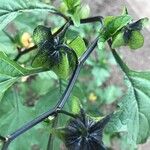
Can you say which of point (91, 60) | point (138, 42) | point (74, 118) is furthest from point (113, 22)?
point (91, 60)

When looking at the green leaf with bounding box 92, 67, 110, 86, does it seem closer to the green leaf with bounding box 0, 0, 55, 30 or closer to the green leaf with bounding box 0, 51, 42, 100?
the green leaf with bounding box 0, 0, 55, 30

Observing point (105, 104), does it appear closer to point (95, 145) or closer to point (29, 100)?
point (29, 100)

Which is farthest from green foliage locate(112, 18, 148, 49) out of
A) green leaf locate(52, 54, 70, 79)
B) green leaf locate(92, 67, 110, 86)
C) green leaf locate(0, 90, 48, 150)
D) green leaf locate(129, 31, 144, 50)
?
green leaf locate(92, 67, 110, 86)

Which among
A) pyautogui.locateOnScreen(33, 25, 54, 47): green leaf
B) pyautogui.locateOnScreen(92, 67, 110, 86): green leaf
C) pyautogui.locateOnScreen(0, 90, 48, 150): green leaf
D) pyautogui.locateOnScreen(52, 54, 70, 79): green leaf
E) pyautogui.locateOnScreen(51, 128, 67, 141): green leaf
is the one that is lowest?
pyautogui.locateOnScreen(92, 67, 110, 86): green leaf

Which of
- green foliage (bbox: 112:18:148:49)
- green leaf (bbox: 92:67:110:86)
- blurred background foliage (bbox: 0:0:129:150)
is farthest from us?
green leaf (bbox: 92:67:110:86)

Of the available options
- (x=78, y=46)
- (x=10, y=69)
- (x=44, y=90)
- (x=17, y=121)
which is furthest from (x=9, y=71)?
(x=44, y=90)

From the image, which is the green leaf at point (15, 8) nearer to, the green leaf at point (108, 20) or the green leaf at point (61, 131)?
the green leaf at point (108, 20)

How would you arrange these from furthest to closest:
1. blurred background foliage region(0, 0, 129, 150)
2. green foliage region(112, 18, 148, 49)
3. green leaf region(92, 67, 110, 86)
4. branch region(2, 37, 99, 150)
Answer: green leaf region(92, 67, 110, 86)
blurred background foliage region(0, 0, 129, 150)
green foliage region(112, 18, 148, 49)
branch region(2, 37, 99, 150)

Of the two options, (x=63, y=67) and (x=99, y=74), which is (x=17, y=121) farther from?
(x=99, y=74)
